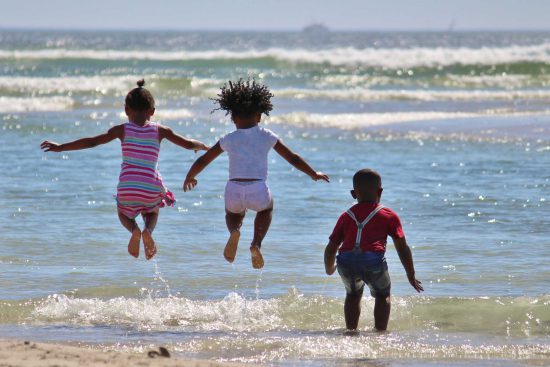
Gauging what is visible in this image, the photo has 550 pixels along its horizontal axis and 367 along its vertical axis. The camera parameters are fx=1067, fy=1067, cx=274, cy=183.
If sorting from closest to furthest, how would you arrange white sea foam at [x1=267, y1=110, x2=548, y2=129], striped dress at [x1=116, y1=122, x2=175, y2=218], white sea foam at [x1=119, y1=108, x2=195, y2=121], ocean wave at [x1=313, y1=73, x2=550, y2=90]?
striped dress at [x1=116, y1=122, x2=175, y2=218]
white sea foam at [x1=267, y1=110, x2=548, y2=129]
white sea foam at [x1=119, y1=108, x2=195, y2=121]
ocean wave at [x1=313, y1=73, x2=550, y2=90]

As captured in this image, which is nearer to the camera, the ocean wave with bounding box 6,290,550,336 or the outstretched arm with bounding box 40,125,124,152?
the ocean wave with bounding box 6,290,550,336

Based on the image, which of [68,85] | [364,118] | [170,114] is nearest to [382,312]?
[364,118]

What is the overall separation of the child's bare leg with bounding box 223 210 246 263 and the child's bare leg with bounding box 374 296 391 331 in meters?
1.00

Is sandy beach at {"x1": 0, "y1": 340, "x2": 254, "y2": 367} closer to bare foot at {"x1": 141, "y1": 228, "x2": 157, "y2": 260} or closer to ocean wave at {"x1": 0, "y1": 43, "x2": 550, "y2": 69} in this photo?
bare foot at {"x1": 141, "y1": 228, "x2": 157, "y2": 260}

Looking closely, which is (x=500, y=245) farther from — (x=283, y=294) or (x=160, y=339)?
(x=160, y=339)

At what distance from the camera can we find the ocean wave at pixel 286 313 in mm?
6918

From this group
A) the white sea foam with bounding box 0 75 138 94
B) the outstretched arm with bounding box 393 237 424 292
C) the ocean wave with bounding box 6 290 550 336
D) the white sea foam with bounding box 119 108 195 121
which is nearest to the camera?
the outstretched arm with bounding box 393 237 424 292

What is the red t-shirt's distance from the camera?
6477 millimetres

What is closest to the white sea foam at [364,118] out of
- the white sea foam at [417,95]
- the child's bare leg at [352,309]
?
the white sea foam at [417,95]

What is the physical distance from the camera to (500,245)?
9.23 m

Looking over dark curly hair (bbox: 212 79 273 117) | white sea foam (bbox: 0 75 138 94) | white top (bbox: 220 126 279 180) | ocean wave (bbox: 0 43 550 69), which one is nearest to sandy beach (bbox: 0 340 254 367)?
white top (bbox: 220 126 279 180)

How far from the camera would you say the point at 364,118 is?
23656 millimetres

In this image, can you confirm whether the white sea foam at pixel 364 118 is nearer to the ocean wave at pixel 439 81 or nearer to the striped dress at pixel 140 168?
the ocean wave at pixel 439 81

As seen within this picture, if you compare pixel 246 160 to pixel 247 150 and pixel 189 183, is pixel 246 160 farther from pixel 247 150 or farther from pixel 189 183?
pixel 189 183
